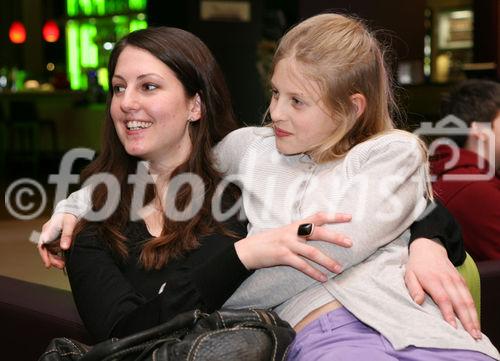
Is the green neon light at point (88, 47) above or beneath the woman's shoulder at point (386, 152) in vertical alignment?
beneath

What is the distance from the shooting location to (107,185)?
1.90 metres

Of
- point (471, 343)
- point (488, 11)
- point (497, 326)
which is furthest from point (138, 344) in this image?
point (488, 11)

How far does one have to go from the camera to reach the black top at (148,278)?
162cm

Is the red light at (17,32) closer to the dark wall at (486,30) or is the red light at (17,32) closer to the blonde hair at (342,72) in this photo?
the dark wall at (486,30)

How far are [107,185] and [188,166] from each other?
0.65ft

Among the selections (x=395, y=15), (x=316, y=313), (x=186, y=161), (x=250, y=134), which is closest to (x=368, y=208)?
(x=316, y=313)

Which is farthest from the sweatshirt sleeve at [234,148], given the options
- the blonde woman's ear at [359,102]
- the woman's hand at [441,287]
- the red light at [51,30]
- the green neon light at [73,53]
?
the green neon light at [73,53]

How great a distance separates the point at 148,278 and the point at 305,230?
43 cm

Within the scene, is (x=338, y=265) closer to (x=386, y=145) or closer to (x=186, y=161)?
(x=386, y=145)

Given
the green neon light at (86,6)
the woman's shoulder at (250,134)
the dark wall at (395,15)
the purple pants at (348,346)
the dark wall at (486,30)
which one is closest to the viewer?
the purple pants at (348,346)

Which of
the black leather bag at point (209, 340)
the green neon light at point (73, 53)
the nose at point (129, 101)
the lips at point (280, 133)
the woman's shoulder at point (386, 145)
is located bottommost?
the green neon light at point (73, 53)

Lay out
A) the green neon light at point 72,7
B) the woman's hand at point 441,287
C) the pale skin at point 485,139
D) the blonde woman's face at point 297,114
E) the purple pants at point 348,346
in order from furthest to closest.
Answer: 1. the green neon light at point 72,7
2. the pale skin at point 485,139
3. the blonde woman's face at point 297,114
4. the woman's hand at point 441,287
5. the purple pants at point 348,346

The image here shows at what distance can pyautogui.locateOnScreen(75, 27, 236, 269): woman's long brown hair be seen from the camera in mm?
1811

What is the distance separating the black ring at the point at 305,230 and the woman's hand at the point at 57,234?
0.57 metres
